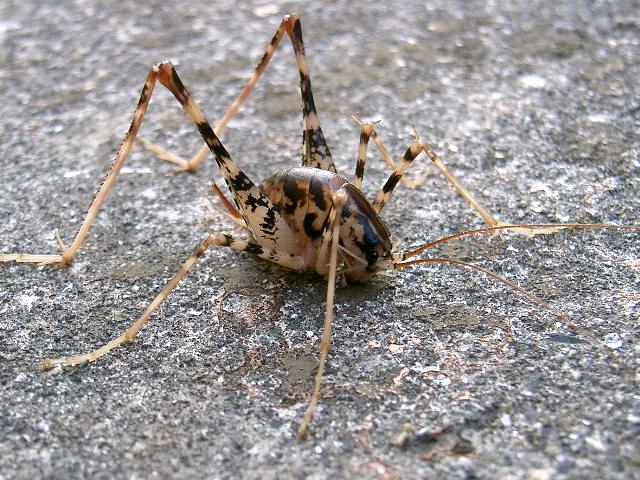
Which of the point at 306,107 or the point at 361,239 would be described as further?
the point at 306,107

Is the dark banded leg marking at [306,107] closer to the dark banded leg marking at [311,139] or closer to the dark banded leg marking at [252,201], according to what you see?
the dark banded leg marking at [311,139]

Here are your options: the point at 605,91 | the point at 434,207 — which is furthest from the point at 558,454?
the point at 605,91

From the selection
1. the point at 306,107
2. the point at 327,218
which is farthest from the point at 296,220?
the point at 306,107

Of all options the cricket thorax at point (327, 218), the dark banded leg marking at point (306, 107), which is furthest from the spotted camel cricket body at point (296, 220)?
the dark banded leg marking at point (306, 107)

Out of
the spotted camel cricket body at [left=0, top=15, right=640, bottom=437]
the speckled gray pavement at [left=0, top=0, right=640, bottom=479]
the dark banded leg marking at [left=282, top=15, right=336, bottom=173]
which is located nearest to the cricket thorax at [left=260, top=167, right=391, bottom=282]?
the spotted camel cricket body at [left=0, top=15, right=640, bottom=437]

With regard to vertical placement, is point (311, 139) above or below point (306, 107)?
below

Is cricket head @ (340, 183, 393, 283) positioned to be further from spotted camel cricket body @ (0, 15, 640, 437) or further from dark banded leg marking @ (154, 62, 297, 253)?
dark banded leg marking @ (154, 62, 297, 253)

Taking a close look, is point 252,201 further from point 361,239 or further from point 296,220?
point 361,239
